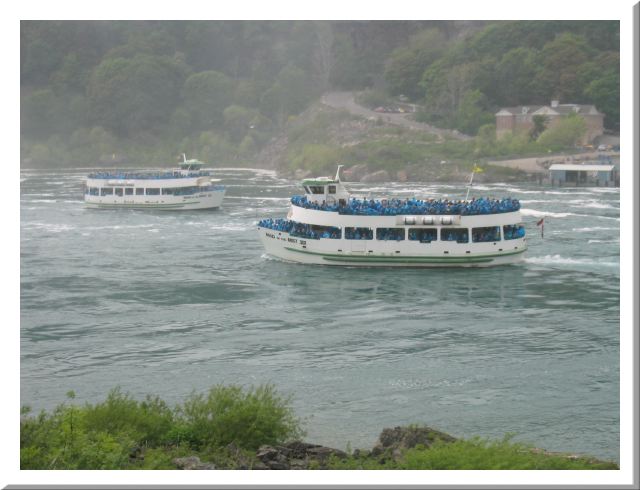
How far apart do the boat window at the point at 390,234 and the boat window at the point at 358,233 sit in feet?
0.86

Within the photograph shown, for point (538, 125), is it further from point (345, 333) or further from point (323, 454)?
point (323, 454)

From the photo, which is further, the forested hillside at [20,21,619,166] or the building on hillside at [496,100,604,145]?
the building on hillside at [496,100,604,145]

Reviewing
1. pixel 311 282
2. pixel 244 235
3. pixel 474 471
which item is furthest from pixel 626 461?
pixel 244 235

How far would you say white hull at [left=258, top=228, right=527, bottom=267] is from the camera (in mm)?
31312

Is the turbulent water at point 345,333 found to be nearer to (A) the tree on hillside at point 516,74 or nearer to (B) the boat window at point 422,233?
(B) the boat window at point 422,233

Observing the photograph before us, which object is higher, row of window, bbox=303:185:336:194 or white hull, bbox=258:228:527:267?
row of window, bbox=303:185:336:194

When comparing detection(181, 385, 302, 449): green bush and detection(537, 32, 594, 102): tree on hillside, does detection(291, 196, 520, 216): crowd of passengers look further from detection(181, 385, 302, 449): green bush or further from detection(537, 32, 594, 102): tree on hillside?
detection(537, 32, 594, 102): tree on hillside

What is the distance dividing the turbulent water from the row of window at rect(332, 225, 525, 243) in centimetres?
104

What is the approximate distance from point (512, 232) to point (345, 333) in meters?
10.8

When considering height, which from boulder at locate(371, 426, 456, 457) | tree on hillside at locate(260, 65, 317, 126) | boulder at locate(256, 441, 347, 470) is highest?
tree on hillside at locate(260, 65, 317, 126)

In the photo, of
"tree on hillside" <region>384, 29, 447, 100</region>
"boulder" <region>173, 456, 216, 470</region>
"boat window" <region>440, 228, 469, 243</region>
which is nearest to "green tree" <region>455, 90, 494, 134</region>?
"tree on hillside" <region>384, 29, 447, 100</region>

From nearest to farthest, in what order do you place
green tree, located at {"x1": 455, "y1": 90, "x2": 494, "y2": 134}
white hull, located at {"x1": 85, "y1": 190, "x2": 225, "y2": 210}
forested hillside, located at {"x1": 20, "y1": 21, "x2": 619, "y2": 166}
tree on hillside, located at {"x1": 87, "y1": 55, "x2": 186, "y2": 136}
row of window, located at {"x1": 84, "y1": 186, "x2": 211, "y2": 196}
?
1. white hull, located at {"x1": 85, "y1": 190, "x2": 225, "y2": 210}
2. row of window, located at {"x1": 84, "y1": 186, "x2": 211, "y2": 196}
3. forested hillside, located at {"x1": 20, "y1": 21, "x2": 619, "y2": 166}
4. tree on hillside, located at {"x1": 87, "y1": 55, "x2": 186, "y2": 136}
5. green tree, located at {"x1": 455, "y1": 90, "x2": 494, "y2": 134}

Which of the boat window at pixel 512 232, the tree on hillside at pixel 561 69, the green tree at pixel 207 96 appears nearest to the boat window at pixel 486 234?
the boat window at pixel 512 232

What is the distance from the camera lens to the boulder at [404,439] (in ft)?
45.1
